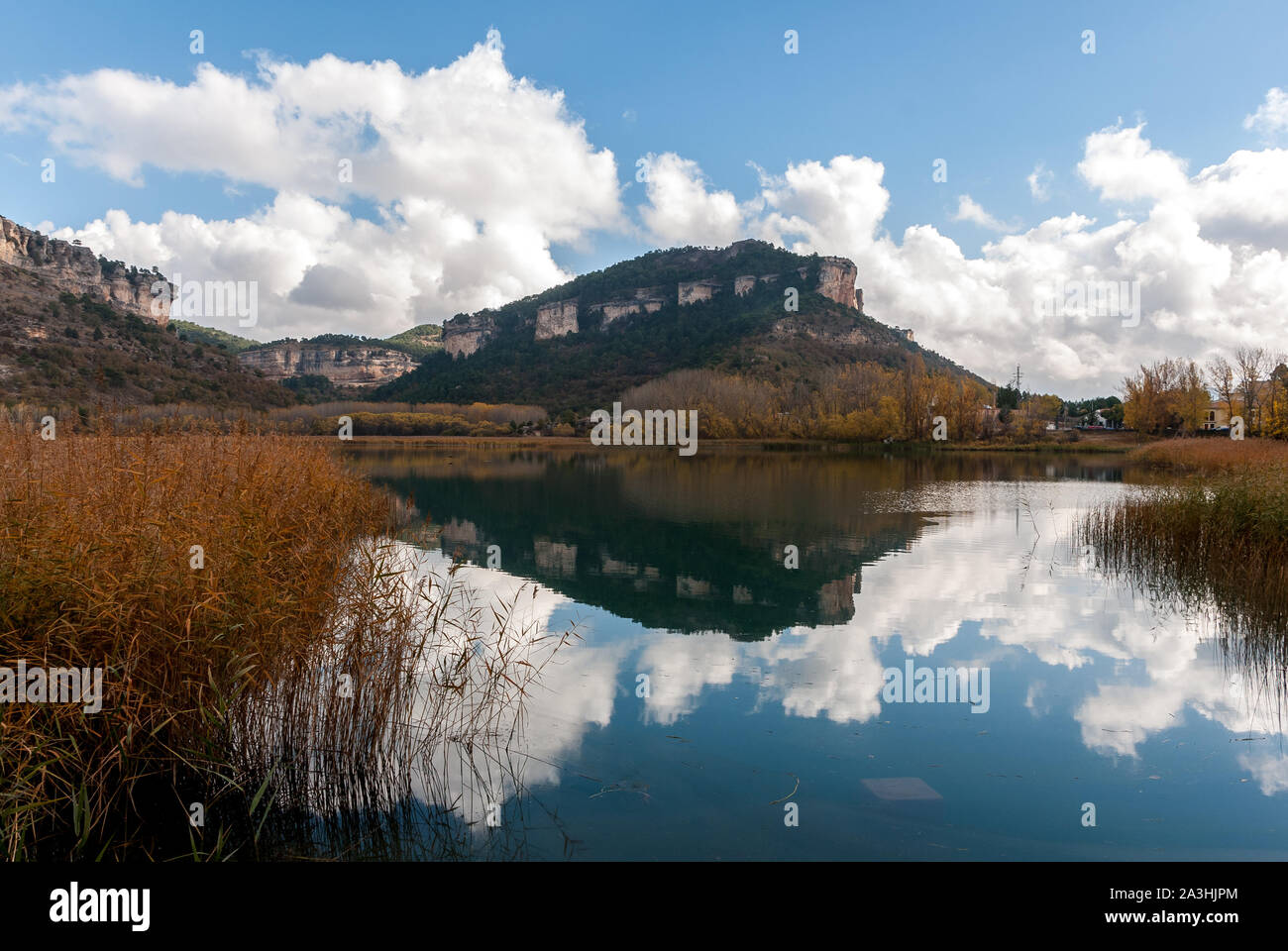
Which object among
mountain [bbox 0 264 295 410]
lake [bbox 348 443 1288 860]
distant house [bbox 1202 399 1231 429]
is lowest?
lake [bbox 348 443 1288 860]

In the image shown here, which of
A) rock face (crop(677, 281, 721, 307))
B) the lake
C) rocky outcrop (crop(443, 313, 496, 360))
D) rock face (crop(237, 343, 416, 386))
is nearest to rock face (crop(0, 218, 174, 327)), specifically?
rock face (crop(237, 343, 416, 386))

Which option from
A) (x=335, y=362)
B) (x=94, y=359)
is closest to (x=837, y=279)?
(x=335, y=362)

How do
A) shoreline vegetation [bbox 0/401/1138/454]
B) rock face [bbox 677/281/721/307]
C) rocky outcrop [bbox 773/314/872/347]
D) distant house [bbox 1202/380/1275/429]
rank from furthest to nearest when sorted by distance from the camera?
rock face [bbox 677/281/721/307]
rocky outcrop [bbox 773/314/872/347]
shoreline vegetation [bbox 0/401/1138/454]
distant house [bbox 1202/380/1275/429]

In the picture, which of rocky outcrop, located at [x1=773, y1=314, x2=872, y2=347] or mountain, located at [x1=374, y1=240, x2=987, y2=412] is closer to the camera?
mountain, located at [x1=374, y1=240, x2=987, y2=412]

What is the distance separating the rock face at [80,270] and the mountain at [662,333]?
32028mm

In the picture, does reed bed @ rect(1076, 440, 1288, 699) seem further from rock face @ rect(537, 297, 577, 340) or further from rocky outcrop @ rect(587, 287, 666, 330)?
rocky outcrop @ rect(587, 287, 666, 330)

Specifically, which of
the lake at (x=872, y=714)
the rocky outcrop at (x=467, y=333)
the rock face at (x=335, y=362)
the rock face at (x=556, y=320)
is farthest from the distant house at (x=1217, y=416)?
the rock face at (x=335, y=362)

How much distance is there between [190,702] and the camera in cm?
418

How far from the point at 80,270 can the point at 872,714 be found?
113060 millimetres

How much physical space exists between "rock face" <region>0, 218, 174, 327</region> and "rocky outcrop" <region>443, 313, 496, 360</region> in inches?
1761

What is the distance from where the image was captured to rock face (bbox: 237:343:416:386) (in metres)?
140

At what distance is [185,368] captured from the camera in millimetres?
50438

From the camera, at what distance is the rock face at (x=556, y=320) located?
411 ft

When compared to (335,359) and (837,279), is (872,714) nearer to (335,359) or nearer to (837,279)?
(837,279)
